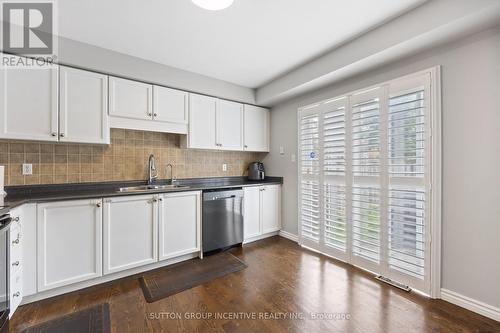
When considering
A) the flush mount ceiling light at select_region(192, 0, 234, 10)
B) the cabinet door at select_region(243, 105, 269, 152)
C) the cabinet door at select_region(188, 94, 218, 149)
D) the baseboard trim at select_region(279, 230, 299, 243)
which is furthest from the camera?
the cabinet door at select_region(243, 105, 269, 152)

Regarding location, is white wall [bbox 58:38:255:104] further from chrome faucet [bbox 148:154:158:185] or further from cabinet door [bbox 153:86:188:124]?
chrome faucet [bbox 148:154:158:185]

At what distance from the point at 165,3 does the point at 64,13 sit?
2.87 ft

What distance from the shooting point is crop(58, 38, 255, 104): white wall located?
7.31ft

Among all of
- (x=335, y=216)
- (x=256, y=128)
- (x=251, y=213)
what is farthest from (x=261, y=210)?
(x=256, y=128)

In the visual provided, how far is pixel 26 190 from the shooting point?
2.25m

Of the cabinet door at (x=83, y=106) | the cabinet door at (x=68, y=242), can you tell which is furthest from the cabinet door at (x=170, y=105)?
the cabinet door at (x=68, y=242)

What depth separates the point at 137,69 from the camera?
257 centimetres

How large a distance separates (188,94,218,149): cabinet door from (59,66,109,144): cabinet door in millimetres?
979

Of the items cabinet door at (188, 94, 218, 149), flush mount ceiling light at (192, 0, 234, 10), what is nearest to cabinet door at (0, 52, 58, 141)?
cabinet door at (188, 94, 218, 149)

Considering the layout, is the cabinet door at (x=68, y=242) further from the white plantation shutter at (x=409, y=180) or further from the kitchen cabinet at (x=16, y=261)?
the white plantation shutter at (x=409, y=180)

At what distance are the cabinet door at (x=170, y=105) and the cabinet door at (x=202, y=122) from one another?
10 centimetres

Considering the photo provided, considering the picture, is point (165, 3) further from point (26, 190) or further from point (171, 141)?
point (26, 190)

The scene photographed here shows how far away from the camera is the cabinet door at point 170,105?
2754mm

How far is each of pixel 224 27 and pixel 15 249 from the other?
2.46 m
